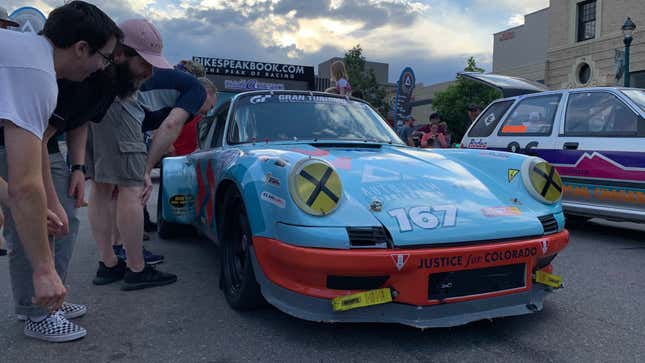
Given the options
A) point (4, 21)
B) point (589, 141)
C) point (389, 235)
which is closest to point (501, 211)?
point (389, 235)

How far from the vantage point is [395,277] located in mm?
2164

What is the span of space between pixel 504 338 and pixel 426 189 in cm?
79

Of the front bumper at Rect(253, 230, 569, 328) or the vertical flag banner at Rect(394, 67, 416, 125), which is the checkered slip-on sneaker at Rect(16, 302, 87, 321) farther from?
the vertical flag banner at Rect(394, 67, 416, 125)

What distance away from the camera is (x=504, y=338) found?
236cm

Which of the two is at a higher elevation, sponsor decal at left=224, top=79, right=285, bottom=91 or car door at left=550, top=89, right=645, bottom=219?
sponsor decal at left=224, top=79, right=285, bottom=91

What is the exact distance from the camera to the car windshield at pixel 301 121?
3.53m

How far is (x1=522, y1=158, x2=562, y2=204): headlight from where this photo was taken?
2750 millimetres

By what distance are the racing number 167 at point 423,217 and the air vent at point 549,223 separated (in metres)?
0.52

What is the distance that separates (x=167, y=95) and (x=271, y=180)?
1594mm

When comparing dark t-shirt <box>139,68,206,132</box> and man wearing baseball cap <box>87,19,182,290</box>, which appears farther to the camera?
dark t-shirt <box>139,68,206,132</box>

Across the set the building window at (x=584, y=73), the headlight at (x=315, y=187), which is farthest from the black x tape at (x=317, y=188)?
the building window at (x=584, y=73)

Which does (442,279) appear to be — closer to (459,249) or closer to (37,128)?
(459,249)

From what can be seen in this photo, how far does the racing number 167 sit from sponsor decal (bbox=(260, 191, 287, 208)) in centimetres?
48

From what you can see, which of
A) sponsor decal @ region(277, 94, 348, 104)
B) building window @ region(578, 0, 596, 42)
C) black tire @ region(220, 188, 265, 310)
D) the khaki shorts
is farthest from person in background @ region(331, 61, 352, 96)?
building window @ region(578, 0, 596, 42)
